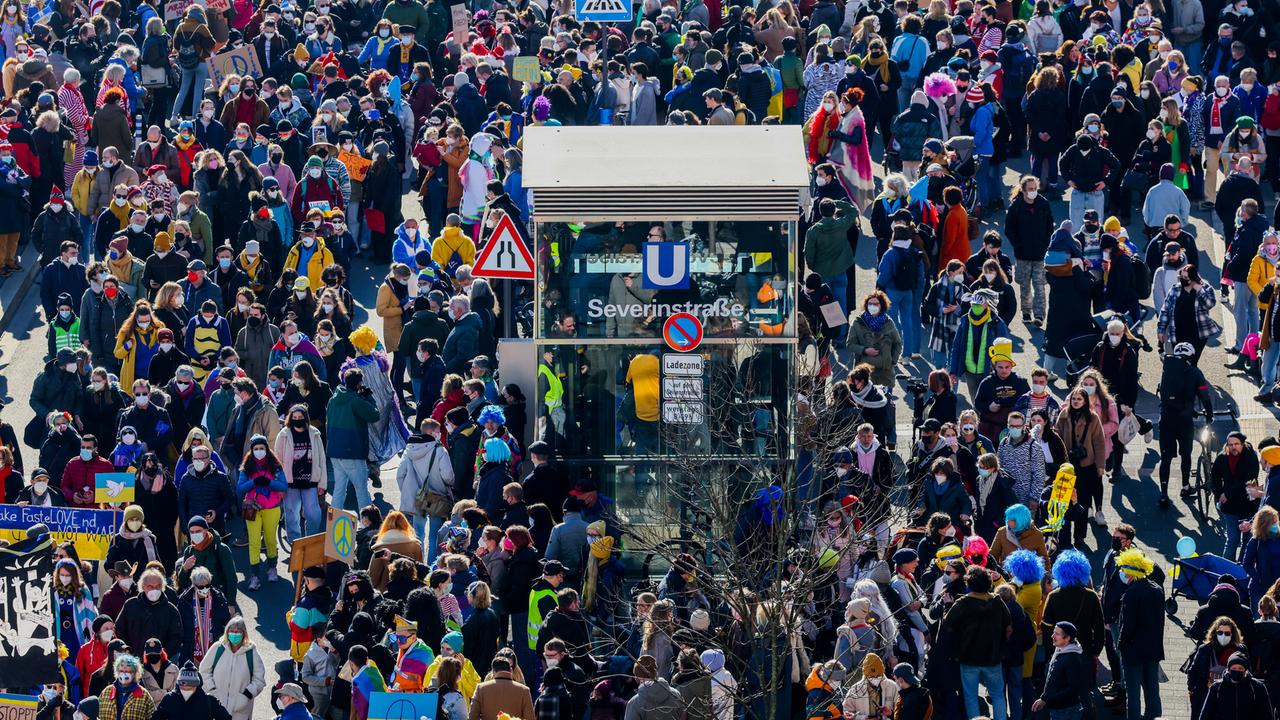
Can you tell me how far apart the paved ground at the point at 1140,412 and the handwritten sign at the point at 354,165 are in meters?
1.04

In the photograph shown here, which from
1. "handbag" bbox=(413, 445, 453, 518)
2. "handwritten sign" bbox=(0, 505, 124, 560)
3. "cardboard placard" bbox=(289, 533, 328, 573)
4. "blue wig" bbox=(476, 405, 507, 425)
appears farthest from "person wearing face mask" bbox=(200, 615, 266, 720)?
"blue wig" bbox=(476, 405, 507, 425)

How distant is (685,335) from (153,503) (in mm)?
4743

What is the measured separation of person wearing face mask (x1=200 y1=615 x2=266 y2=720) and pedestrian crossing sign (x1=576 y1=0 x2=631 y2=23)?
39.6 ft

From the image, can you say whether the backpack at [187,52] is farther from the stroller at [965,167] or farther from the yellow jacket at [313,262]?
the stroller at [965,167]

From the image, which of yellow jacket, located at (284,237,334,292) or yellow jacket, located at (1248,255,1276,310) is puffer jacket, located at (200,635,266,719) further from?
yellow jacket, located at (1248,255,1276,310)

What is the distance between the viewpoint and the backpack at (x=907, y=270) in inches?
1039

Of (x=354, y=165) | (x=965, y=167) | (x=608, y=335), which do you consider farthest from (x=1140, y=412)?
(x=354, y=165)

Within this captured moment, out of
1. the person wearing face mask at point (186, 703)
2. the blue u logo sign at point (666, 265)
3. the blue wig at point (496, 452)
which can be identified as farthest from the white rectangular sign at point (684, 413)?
the person wearing face mask at point (186, 703)

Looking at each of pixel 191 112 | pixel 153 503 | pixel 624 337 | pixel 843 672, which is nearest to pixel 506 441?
pixel 624 337

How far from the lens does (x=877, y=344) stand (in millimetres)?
24953

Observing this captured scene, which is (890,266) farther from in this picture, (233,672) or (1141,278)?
(233,672)

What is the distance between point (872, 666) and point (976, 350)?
280 inches

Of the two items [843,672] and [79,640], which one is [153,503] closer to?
[79,640]

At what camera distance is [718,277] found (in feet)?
71.8
